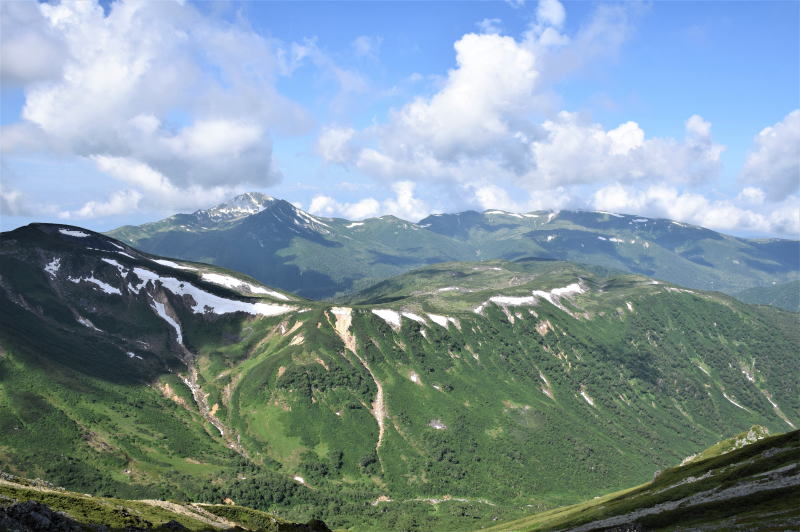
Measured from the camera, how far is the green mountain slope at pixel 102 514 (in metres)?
64.4

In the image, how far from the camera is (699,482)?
107 meters

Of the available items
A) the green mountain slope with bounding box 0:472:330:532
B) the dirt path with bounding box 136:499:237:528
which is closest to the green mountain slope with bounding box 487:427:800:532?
the green mountain slope with bounding box 0:472:330:532

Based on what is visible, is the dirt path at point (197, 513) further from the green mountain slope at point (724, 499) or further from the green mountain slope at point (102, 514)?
the green mountain slope at point (724, 499)

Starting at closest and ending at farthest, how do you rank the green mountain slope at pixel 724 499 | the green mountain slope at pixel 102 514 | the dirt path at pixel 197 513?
the green mountain slope at pixel 102 514, the green mountain slope at pixel 724 499, the dirt path at pixel 197 513

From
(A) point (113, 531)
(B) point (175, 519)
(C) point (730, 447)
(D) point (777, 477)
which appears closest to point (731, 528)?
(D) point (777, 477)

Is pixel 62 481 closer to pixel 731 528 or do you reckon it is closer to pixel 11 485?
pixel 11 485

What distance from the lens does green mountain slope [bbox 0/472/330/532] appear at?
6444 centimetres

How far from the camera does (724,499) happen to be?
86.2 m

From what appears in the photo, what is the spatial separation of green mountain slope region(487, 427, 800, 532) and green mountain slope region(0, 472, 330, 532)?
6501 cm

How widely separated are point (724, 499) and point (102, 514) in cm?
11056

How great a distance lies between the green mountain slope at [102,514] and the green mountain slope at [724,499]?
213 feet

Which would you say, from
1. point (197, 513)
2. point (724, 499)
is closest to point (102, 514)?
point (197, 513)

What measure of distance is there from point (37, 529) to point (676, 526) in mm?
94072

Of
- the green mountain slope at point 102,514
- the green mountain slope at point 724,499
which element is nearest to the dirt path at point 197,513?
the green mountain slope at point 102,514
